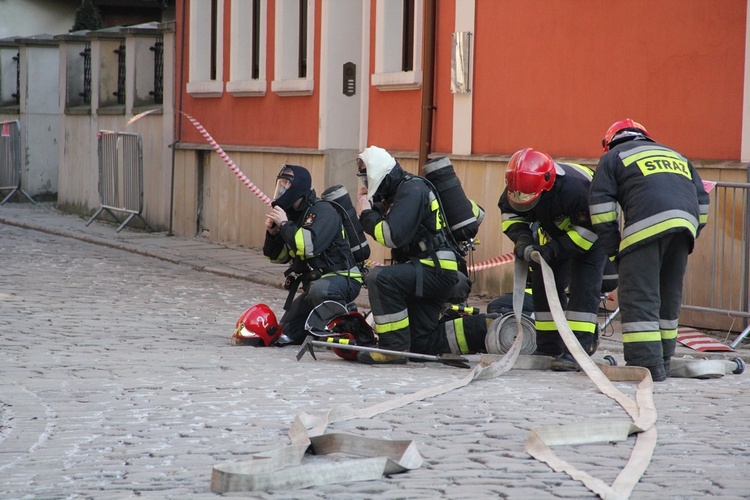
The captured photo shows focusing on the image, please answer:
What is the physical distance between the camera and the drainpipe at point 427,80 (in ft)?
48.6

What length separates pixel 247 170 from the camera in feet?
64.2

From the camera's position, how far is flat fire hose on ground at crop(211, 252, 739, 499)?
4871 mm

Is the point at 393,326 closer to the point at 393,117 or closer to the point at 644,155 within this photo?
the point at 644,155

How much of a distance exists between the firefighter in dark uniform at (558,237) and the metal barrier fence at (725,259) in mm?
2137

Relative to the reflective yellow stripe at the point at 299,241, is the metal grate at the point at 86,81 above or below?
above

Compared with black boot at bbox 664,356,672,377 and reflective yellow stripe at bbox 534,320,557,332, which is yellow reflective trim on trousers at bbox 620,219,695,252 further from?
reflective yellow stripe at bbox 534,320,557,332

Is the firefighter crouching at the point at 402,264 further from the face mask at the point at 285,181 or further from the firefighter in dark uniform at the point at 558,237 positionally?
the face mask at the point at 285,181

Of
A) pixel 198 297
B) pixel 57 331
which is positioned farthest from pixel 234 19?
pixel 57 331

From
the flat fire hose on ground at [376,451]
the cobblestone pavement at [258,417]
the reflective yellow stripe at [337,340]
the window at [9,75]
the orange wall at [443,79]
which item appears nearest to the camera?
the flat fire hose on ground at [376,451]

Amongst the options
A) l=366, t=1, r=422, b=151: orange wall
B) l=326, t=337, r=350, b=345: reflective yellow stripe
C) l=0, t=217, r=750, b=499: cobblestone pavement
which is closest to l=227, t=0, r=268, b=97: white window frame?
l=366, t=1, r=422, b=151: orange wall

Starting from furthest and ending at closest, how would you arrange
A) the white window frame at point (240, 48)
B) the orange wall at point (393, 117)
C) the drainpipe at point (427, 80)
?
the white window frame at point (240, 48) → the orange wall at point (393, 117) → the drainpipe at point (427, 80)

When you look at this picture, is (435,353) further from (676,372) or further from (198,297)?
(198,297)

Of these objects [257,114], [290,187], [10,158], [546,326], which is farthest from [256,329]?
[10,158]

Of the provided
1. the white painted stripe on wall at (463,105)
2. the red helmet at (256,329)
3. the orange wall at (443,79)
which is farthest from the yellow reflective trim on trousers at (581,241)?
the orange wall at (443,79)
